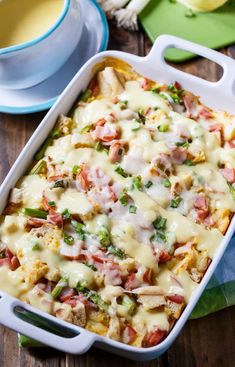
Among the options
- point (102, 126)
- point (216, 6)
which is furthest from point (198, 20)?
point (102, 126)

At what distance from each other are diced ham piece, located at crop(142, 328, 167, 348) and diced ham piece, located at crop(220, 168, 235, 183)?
0.49 metres

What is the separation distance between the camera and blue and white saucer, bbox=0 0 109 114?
224 cm

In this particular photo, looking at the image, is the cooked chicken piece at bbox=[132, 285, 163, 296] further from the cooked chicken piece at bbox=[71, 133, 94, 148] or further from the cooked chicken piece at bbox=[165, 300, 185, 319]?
the cooked chicken piece at bbox=[71, 133, 94, 148]

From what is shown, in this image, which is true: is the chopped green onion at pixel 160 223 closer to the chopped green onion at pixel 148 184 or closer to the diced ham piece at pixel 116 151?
the chopped green onion at pixel 148 184

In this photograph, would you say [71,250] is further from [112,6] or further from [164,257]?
[112,6]

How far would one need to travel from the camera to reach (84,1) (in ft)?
7.89

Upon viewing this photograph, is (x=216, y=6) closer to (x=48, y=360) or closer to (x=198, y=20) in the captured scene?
(x=198, y=20)

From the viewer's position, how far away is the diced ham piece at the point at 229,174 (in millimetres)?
1892

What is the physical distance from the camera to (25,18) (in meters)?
2.26

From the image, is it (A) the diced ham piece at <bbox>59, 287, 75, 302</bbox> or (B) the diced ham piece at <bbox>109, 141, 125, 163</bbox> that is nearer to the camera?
(A) the diced ham piece at <bbox>59, 287, 75, 302</bbox>

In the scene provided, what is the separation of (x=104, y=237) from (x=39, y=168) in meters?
0.30

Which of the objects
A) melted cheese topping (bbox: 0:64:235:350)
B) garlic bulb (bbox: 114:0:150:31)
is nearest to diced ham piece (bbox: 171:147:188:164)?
melted cheese topping (bbox: 0:64:235:350)

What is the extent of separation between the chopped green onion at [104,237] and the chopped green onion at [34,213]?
17cm

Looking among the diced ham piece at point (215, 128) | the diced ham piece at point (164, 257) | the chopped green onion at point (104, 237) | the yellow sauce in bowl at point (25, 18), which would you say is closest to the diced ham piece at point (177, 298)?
the diced ham piece at point (164, 257)
